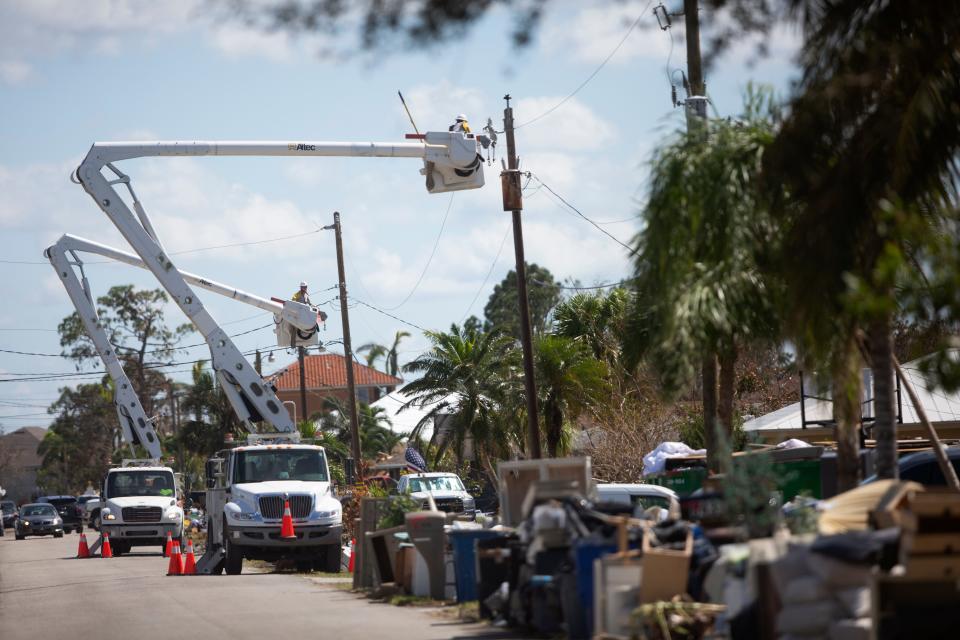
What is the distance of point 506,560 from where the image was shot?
1331 cm

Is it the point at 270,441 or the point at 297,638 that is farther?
the point at 270,441

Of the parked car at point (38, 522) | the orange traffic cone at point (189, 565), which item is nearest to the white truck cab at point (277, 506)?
the orange traffic cone at point (189, 565)

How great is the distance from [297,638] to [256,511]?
11.8 m

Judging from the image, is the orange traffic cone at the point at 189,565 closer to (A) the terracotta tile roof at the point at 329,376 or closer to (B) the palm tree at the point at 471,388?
(B) the palm tree at the point at 471,388

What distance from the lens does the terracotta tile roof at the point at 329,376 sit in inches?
3821

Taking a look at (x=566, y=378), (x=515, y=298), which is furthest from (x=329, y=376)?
(x=566, y=378)

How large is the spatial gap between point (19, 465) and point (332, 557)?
14122cm

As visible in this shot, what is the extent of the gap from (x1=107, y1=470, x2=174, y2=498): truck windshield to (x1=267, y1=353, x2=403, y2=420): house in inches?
2323

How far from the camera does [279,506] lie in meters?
24.8

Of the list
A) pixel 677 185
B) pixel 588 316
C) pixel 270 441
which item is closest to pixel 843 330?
pixel 677 185

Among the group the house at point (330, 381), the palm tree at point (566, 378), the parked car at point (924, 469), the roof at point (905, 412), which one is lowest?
the parked car at point (924, 469)

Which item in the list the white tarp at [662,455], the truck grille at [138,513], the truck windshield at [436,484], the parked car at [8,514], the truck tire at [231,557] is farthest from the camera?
the parked car at [8,514]

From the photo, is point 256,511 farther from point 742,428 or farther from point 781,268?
point 781,268

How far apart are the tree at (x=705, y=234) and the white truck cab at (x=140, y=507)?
2418cm
